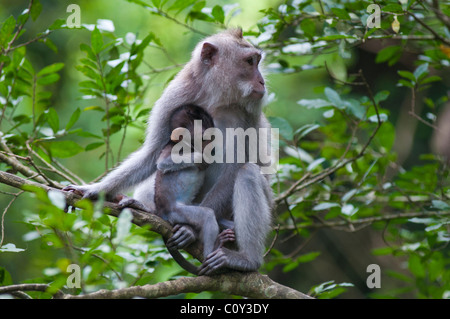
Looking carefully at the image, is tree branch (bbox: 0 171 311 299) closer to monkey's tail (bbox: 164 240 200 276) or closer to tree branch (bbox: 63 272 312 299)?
tree branch (bbox: 63 272 312 299)

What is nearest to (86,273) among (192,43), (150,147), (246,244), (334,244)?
(246,244)

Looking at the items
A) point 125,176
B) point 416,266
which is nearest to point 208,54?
point 125,176

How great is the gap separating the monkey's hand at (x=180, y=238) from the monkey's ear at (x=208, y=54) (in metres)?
1.81

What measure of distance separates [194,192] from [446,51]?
3.52 meters

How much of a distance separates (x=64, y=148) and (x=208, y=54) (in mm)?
1763

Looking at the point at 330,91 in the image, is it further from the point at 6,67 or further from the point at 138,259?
the point at 6,67

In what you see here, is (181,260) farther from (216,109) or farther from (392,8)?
(392,8)

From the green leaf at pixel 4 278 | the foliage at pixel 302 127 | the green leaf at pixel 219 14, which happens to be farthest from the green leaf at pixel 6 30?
the green leaf at pixel 4 278

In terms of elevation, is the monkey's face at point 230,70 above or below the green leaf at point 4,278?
above

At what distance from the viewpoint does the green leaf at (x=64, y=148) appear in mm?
5320

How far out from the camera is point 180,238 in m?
4.67

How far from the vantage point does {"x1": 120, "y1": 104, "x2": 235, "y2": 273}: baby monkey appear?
15.6 feet

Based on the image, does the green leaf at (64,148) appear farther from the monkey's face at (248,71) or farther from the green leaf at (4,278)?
the monkey's face at (248,71)
